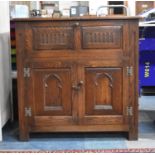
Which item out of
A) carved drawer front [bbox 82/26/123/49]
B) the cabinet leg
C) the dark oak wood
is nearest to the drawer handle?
the dark oak wood

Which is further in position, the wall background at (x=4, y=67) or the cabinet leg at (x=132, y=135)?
the wall background at (x=4, y=67)

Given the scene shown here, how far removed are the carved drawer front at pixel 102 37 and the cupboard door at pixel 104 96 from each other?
0.44 ft

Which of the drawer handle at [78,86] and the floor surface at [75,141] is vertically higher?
the drawer handle at [78,86]

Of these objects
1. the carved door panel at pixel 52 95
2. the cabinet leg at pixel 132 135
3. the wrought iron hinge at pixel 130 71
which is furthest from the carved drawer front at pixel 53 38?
the cabinet leg at pixel 132 135

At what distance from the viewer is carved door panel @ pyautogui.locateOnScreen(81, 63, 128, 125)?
190 cm

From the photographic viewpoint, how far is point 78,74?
1.91 meters

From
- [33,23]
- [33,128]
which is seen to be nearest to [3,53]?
[33,23]

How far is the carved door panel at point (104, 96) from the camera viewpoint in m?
1.90

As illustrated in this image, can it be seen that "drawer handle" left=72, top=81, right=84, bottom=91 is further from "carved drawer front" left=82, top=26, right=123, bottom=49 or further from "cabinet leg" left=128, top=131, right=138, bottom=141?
"cabinet leg" left=128, top=131, right=138, bottom=141

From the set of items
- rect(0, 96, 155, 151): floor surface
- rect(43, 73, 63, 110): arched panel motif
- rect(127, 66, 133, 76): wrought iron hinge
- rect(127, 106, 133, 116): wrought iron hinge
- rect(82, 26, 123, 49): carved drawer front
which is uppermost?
rect(82, 26, 123, 49): carved drawer front

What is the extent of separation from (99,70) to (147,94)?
5.41ft

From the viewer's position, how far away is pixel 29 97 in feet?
6.32

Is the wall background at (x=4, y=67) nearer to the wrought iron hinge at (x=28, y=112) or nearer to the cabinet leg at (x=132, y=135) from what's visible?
the wrought iron hinge at (x=28, y=112)

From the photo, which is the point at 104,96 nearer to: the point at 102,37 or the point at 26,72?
the point at 102,37
